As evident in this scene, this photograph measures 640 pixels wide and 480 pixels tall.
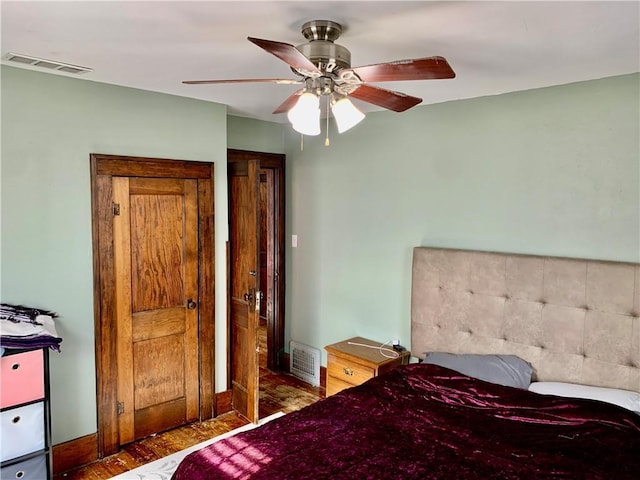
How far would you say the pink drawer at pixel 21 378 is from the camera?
2.38 m

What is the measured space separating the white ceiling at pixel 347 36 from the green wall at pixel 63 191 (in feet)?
0.90

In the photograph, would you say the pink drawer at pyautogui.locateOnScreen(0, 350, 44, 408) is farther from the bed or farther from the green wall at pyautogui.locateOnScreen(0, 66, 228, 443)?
the bed

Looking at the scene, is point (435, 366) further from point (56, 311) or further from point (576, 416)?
point (56, 311)

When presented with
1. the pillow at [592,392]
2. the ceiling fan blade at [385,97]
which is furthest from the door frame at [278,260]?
the pillow at [592,392]

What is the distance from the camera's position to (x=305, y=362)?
4.54m

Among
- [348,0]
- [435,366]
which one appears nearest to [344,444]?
[435,366]

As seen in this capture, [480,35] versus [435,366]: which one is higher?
[480,35]

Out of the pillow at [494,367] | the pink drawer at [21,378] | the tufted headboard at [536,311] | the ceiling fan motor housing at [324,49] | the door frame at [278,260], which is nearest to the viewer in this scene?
the ceiling fan motor housing at [324,49]

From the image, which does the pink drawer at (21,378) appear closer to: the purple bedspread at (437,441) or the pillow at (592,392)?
the purple bedspread at (437,441)

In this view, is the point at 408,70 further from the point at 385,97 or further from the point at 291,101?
the point at 291,101

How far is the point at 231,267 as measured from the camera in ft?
12.6

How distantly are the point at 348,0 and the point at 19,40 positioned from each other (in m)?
1.60

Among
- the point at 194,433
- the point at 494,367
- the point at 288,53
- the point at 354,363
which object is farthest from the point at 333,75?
the point at 194,433

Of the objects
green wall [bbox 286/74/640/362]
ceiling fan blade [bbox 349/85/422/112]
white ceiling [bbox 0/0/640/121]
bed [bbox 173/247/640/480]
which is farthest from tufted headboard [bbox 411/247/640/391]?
ceiling fan blade [bbox 349/85/422/112]
